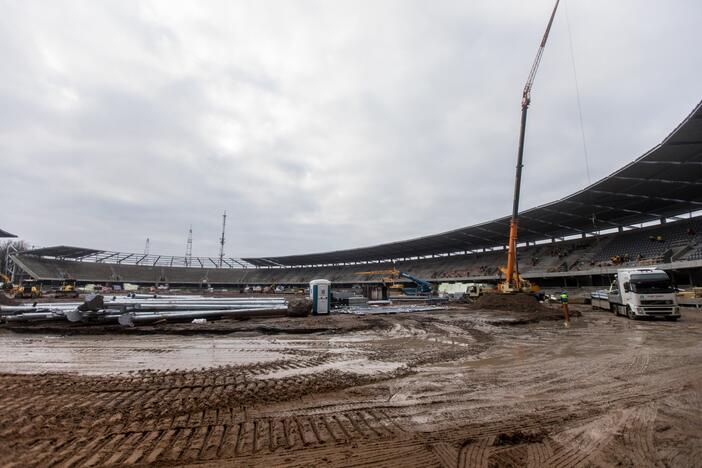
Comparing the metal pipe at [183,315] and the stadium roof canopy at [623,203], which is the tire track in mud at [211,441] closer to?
the metal pipe at [183,315]

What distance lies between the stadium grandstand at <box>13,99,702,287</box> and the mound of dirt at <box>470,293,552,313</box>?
13319 millimetres

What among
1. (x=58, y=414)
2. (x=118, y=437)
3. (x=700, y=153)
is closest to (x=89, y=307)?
(x=58, y=414)

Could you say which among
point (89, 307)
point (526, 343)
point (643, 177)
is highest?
point (643, 177)

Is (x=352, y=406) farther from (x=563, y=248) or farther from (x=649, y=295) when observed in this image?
(x=563, y=248)

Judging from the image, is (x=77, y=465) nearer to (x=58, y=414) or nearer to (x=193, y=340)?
(x=58, y=414)

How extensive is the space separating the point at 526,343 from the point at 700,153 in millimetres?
23846

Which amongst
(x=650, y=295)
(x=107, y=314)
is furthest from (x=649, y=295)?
(x=107, y=314)

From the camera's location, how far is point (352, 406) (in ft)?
14.3

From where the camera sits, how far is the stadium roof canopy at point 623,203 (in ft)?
74.6

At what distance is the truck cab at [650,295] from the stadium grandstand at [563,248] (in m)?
9.76

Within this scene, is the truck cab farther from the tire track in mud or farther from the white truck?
the tire track in mud

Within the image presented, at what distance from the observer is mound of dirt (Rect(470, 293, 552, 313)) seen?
21.0 m

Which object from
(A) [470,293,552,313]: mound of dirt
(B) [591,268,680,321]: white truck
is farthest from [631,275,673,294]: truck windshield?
(A) [470,293,552,313]: mound of dirt

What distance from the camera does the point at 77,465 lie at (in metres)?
2.76
